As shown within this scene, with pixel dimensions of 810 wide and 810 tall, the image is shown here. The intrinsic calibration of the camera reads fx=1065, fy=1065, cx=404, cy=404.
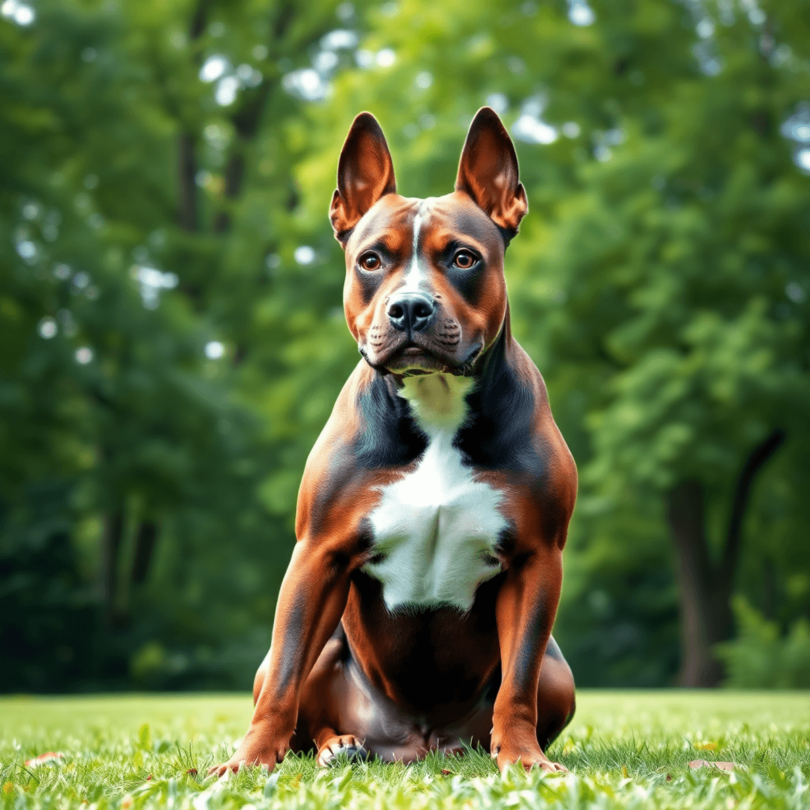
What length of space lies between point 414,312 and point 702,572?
547 inches

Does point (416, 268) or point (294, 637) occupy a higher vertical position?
point (416, 268)

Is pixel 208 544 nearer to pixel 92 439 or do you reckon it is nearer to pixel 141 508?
pixel 141 508

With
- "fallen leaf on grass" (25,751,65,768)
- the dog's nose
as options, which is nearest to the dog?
the dog's nose

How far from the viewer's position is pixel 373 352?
11.3ft

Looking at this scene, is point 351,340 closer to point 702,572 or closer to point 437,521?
point 702,572

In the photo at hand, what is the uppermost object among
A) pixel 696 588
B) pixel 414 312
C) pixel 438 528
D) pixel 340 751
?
pixel 414 312

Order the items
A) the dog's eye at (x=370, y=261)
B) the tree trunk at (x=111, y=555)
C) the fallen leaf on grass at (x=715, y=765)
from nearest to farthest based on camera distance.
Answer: the fallen leaf on grass at (x=715, y=765), the dog's eye at (x=370, y=261), the tree trunk at (x=111, y=555)

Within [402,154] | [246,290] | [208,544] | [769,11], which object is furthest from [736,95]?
[208,544]

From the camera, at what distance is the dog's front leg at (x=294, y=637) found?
133 inches

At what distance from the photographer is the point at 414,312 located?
3334mm

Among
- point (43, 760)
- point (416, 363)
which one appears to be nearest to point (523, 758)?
point (416, 363)

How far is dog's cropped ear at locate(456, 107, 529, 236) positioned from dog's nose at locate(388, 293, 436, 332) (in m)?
0.69

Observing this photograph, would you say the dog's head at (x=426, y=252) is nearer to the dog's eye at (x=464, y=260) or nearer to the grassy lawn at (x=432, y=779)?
the dog's eye at (x=464, y=260)

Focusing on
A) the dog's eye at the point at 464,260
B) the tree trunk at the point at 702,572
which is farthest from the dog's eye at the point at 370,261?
the tree trunk at the point at 702,572
